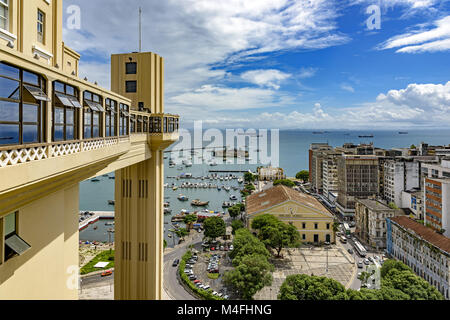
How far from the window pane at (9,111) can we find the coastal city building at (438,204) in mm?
24412

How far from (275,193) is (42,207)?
2724cm

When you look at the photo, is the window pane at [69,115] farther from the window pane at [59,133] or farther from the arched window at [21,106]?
the arched window at [21,106]

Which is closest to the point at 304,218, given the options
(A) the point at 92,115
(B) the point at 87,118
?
(A) the point at 92,115

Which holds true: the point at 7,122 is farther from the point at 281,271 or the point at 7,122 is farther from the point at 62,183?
the point at 281,271

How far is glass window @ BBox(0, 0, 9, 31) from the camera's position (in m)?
3.16

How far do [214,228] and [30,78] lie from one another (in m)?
21.7

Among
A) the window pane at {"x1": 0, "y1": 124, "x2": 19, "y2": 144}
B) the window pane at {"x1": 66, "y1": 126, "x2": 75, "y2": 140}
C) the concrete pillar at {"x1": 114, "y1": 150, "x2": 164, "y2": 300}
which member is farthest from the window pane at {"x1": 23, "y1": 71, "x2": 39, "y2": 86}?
the concrete pillar at {"x1": 114, "y1": 150, "x2": 164, "y2": 300}

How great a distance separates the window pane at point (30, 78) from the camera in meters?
2.60

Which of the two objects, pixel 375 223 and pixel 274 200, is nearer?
pixel 375 223

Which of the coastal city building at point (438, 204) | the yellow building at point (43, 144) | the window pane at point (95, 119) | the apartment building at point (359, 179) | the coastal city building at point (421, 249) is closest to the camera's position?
the yellow building at point (43, 144)

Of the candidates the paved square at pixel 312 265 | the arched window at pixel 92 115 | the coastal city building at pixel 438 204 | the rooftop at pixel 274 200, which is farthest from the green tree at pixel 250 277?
A: the coastal city building at pixel 438 204

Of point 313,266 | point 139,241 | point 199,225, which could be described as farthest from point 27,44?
point 199,225

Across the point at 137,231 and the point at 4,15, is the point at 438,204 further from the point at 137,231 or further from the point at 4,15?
the point at 4,15

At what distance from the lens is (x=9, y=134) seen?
240 cm
